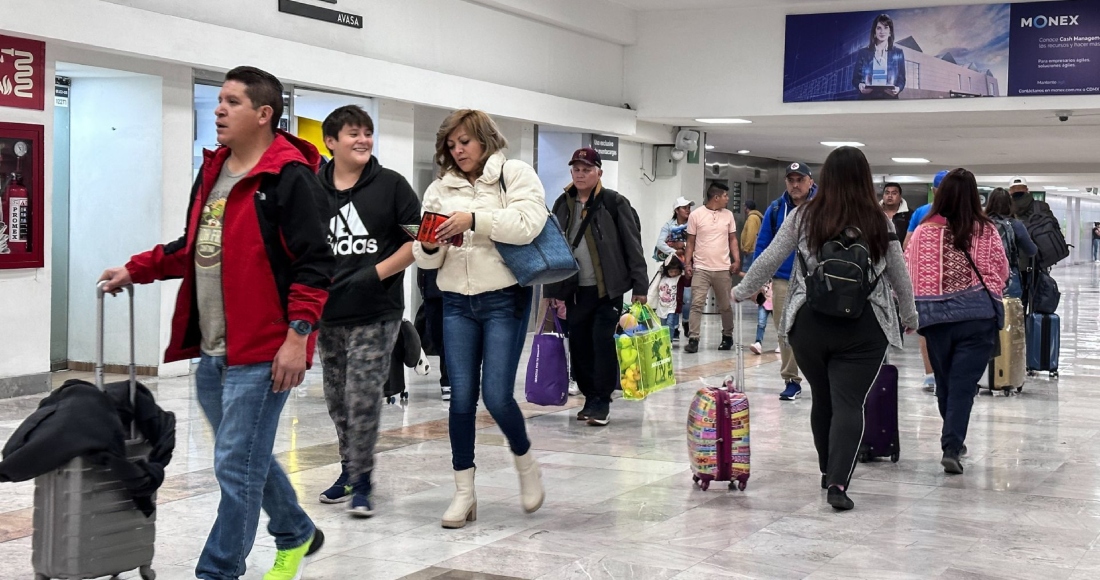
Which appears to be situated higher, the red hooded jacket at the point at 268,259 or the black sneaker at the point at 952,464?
the red hooded jacket at the point at 268,259

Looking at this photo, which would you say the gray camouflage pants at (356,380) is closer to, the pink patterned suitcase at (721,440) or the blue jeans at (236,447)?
the blue jeans at (236,447)

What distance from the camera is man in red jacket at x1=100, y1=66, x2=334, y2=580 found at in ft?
12.4

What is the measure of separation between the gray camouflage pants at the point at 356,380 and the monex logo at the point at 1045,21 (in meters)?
12.3

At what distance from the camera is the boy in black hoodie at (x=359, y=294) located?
5426 millimetres

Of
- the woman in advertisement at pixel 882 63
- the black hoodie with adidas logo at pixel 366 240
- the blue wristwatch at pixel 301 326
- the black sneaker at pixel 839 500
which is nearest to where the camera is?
the blue wristwatch at pixel 301 326

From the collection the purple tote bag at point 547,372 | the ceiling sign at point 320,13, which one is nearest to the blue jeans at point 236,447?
the purple tote bag at point 547,372

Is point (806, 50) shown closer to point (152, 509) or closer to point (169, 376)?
point (169, 376)

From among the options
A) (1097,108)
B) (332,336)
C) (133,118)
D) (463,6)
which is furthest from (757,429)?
(1097,108)

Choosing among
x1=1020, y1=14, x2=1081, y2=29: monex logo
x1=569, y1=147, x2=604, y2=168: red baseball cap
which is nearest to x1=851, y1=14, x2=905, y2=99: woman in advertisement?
x1=1020, y1=14, x2=1081, y2=29: monex logo

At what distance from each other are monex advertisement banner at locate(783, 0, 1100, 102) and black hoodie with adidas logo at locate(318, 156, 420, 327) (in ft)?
38.8

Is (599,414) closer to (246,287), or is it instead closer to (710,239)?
(246,287)

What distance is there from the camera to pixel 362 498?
18.0 feet

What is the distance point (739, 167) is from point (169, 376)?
1843cm

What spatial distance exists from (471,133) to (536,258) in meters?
0.60
